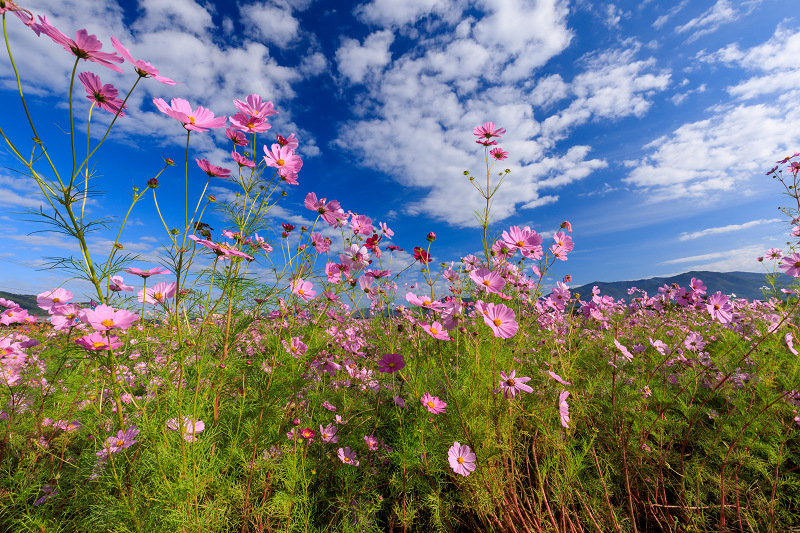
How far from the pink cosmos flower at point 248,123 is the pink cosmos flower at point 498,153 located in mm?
1547

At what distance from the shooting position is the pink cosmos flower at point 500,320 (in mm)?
1284

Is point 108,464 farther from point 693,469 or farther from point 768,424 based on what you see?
point 768,424

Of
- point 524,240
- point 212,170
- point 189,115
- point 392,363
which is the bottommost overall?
point 392,363

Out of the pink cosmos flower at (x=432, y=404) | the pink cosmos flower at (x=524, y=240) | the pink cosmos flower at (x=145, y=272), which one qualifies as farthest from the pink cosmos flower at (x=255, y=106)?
the pink cosmos flower at (x=432, y=404)

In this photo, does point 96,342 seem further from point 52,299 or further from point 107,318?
point 52,299

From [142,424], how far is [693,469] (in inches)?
113

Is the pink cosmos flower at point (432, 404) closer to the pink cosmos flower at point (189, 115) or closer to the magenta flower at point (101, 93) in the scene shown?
the pink cosmos flower at point (189, 115)

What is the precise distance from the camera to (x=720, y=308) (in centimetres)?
208

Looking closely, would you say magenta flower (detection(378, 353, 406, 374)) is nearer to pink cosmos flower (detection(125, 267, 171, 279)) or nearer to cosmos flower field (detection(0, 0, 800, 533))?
cosmos flower field (detection(0, 0, 800, 533))

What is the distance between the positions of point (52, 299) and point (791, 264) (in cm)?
460

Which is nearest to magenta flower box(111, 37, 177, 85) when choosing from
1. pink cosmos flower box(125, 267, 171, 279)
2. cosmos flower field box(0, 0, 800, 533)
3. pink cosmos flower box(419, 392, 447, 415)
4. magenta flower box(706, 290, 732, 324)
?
cosmos flower field box(0, 0, 800, 533)

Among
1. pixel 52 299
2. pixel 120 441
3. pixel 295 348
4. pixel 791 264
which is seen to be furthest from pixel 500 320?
pixel 791 264

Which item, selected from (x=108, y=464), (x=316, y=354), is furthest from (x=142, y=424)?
(x=316, y=354)

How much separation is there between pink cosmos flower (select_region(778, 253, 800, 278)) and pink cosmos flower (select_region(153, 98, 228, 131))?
356cm
